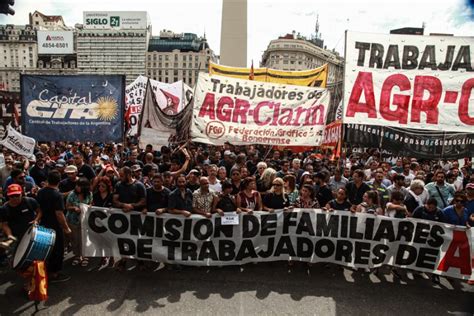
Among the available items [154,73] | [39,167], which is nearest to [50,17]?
[154,73]

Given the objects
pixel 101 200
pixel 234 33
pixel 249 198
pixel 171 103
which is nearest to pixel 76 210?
pixel 101 200

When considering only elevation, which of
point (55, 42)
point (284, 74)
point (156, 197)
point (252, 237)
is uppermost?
point (55, 42)

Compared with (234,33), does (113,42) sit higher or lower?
higher

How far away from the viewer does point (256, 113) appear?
7605 mm

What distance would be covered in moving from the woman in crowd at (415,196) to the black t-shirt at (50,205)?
538cm

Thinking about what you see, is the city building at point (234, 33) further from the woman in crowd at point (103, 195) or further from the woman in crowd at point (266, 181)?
the woman in crowd at point (103, 195)

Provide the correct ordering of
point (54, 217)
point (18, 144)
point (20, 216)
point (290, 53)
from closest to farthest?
1. point (20, 216)
2. point (54, 217)
3. point (18, 144)
4. point (290, 53)

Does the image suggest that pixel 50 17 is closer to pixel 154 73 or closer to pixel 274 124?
pixel 154 73

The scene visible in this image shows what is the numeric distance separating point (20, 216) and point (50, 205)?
1.32 ft

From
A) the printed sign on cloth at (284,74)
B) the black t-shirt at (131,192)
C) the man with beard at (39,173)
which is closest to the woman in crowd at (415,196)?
the black t-shirt at (131,192)

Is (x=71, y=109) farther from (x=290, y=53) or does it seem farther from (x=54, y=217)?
(x=290, y=53)

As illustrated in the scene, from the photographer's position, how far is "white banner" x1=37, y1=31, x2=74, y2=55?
110 m

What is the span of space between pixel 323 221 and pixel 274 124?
8.59ft

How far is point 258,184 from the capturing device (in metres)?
6.71
